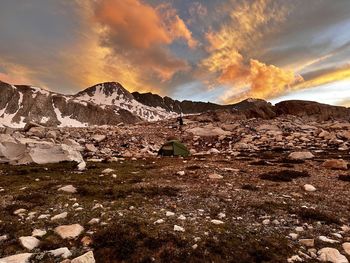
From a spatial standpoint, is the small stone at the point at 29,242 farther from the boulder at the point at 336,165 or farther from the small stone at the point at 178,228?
the boulder at the point at 336,165

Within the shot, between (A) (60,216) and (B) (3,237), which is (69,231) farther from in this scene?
(B) (3,237)

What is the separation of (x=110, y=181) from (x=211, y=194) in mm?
4903

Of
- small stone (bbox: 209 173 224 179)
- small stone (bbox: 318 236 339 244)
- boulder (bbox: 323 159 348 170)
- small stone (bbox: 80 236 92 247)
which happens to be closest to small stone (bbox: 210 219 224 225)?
small stone (bbox: 318 236 339 244)

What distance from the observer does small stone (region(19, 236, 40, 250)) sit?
675 centimetres

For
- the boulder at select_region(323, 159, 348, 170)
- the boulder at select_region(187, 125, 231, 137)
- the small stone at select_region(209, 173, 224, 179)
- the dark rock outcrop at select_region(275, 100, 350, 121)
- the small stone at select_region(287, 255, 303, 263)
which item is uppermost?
the dark rock outcrop at select_region(275, 100, 350, 121)

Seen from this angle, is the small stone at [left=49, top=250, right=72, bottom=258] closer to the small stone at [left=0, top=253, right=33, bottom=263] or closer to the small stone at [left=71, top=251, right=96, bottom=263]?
the small stone at [left=0, top=253, right=33, bottom=263]

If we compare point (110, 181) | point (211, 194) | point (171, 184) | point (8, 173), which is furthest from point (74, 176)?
point (211, 194)

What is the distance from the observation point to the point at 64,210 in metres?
9.17

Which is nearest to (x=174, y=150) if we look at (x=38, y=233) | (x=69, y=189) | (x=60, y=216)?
(x=69, y=189)

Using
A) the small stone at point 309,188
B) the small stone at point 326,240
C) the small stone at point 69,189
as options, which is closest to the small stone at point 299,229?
the small stone at point 326,240

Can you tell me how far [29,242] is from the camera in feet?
22.6

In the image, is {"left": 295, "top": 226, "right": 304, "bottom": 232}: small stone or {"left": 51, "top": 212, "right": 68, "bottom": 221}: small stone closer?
{"left": 295, "top": 226, "right": 304, "bottom": 232}: small stone

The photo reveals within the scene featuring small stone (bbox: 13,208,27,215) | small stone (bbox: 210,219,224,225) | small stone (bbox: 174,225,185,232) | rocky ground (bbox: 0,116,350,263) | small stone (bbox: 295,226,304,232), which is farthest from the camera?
small stone (bbox: 13,208,27,215)

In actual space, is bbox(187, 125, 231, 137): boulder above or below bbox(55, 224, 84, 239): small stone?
above
